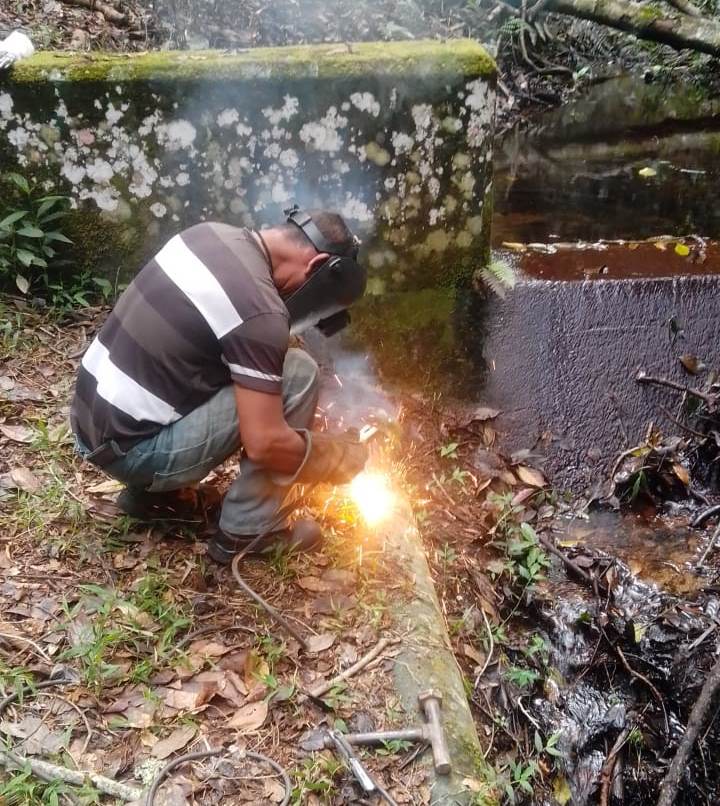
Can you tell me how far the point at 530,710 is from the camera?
3123 millimetres

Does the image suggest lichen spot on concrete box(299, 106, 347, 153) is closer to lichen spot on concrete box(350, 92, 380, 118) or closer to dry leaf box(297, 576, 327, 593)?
lichen spot on concrete box(350, 92, 380, 118)

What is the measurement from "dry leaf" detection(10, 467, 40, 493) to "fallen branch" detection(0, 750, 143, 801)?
4.50 ft

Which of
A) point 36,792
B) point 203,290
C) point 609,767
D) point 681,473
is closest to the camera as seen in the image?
point 36,792

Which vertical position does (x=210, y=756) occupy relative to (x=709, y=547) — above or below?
above

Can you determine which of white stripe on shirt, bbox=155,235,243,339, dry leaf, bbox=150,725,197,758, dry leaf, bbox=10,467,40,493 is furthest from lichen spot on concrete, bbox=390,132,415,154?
dry leaf, bbox=150,725,197,758

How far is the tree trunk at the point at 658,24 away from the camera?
682 cm

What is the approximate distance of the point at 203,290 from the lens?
8.41 feet

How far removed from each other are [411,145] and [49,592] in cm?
307

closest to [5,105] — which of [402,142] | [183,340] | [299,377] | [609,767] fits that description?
[402,142]

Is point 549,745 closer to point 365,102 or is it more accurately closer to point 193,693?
point 193,693

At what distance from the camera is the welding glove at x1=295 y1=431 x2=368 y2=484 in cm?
296

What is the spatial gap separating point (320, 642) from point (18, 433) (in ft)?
6.38

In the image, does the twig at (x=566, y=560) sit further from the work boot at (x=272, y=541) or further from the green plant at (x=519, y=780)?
the work boot at (x=272, y=541)

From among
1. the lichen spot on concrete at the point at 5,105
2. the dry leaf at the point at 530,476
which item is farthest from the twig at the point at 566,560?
the lichen spot on concrete at the point at 5,105
